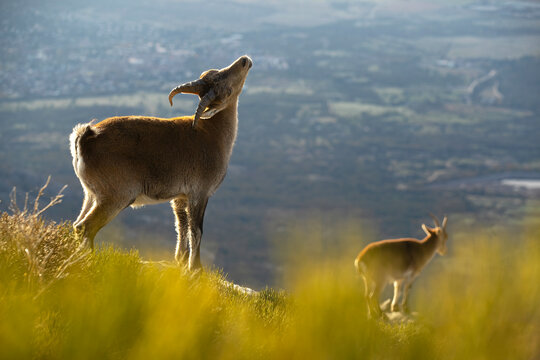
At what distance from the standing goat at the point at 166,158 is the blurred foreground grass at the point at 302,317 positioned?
199 centimetres

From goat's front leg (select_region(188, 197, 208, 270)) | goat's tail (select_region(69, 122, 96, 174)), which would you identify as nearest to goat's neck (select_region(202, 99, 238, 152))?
goat's front leg (select_region(188, 197, 208, 270))

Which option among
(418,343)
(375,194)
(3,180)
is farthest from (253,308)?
(375,194)

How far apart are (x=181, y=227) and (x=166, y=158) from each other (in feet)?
3.86

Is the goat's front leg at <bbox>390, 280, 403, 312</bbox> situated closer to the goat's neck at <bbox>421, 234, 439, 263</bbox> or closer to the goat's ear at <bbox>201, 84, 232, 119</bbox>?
the goat's neck at <bbox>421, 234, 439, 263</bbox>

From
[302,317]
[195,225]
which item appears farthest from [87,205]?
[302,317]

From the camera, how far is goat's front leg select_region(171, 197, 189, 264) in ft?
28.2

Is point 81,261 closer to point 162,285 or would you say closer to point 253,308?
point 162,285

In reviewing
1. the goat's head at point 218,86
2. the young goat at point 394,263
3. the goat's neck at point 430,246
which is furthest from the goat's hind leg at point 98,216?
the goat's neck at point 430,246

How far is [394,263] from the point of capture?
13.8 meters

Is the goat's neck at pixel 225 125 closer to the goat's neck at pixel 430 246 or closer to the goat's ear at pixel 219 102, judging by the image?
the goat's ear at pixel 219 102

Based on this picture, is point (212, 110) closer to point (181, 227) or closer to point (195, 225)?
point (195, 225)

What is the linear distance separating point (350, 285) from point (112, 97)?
630 feet

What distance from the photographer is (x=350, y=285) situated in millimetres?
5105

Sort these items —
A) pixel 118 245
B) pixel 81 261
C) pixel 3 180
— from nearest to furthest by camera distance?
pixel 81 261 < pixel 118 245 < pixel 3 180
